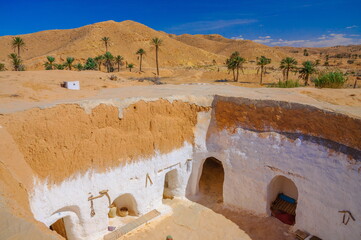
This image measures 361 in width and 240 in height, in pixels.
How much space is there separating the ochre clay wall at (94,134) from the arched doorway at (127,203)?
2.21 m

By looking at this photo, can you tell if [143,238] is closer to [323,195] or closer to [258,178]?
[258,178]

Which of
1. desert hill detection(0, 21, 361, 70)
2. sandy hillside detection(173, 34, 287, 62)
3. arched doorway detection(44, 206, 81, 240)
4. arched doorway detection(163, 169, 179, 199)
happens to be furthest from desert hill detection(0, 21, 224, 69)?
arched doorway detection(44, 206, 81, 240)

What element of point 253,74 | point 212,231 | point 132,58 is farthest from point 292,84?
point 132,58

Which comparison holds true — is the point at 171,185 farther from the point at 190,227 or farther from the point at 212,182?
the point at 212,182

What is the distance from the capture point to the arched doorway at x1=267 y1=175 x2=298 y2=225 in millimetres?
12859

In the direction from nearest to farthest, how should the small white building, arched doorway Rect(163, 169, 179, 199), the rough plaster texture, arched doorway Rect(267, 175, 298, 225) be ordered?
the rough plaster texture, arched doorway Rect(267, 175, 298, 225), arched doorway Rect(163, 169, 179, 199), the small white building

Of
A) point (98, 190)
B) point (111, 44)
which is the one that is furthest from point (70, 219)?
point (111, 44)

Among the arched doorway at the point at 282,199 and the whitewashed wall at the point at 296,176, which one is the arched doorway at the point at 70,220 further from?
the arched doorway at the point at 282,199

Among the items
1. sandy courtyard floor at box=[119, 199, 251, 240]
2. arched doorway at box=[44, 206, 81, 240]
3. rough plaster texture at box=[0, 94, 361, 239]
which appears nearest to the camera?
rough plaster texture at box=[0, 94, 361, 239]

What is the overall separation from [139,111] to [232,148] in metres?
5.15

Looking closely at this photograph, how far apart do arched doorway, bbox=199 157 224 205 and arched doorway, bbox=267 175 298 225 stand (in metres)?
2.87

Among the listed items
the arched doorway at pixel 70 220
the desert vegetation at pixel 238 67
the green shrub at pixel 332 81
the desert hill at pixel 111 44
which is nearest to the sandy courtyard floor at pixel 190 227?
the arched doorway at pixel 70 220

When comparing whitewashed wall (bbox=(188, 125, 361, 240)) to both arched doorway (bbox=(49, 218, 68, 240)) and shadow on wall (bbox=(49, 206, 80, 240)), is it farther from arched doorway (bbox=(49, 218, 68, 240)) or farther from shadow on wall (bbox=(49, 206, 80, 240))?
arched doorway (bbox=(49, 218, 68, 240))

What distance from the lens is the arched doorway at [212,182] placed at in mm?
15102
